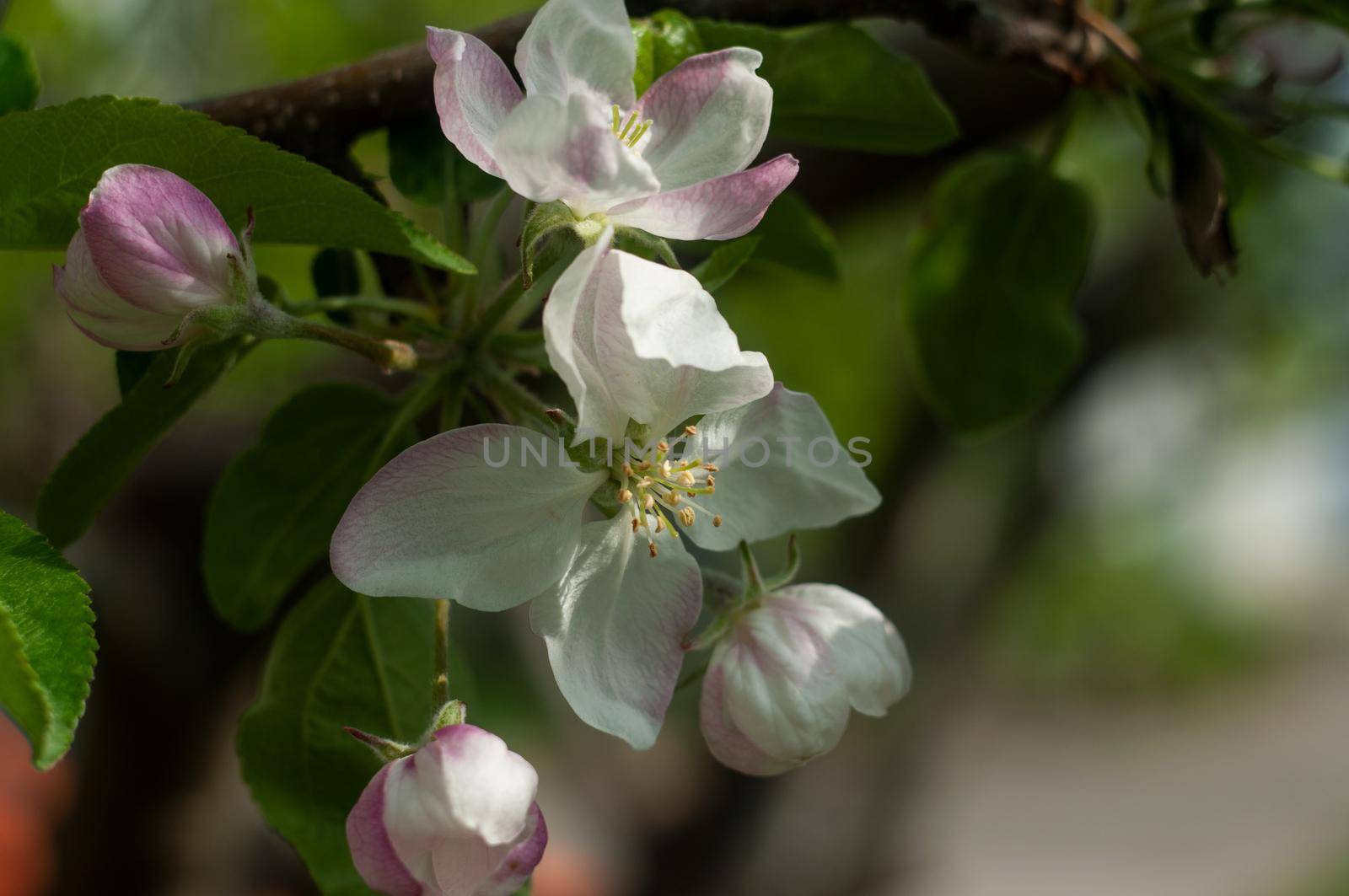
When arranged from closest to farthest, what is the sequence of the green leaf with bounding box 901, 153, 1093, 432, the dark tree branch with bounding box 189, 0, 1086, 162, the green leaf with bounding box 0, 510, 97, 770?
the green leaf with bounding box 0, 510, 97, 770 → the dark tree branch with bounding box 189, 0, 1086, 162 → the green leaf with bounding box 901, 153, 1093, 432

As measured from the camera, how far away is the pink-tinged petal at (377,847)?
0.56 m

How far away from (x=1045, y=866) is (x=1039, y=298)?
770 centimetres

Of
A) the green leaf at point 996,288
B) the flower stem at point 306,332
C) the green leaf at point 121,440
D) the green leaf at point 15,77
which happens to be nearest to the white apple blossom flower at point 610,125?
the flower stem at point 306,332

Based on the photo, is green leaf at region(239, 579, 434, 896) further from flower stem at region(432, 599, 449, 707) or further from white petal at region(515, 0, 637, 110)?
white petal at region(515, 0, 637, 110)

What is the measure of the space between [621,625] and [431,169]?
39cm

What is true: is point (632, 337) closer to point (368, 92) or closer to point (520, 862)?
point (520, 862)

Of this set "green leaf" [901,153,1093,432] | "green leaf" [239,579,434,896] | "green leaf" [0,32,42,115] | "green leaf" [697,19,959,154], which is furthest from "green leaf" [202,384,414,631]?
"green leaf" [901,153,1093,432]

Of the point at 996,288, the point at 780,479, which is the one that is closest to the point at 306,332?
the point at 780,479

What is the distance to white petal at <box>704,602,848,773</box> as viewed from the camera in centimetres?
66

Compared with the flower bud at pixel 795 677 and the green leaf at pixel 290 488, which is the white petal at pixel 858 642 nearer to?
the flower bud at pixel 795 677

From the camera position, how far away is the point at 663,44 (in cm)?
71

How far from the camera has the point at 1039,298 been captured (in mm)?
1199

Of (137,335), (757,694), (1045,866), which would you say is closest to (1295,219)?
(757,694)

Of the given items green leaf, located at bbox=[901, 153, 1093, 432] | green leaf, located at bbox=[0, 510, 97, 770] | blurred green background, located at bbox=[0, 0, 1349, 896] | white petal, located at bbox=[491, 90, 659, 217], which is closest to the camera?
green leaf, located at bbox=[0, 510, 97, 770]
